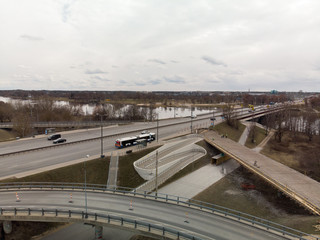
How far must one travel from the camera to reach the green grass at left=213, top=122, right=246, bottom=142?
66.0m

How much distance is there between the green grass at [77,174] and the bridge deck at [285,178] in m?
24.4

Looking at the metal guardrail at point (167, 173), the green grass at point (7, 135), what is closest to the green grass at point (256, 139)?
the metal guardrail at point (167, 173)

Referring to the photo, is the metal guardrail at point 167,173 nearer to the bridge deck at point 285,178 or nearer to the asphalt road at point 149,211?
the asphalt road at point 149,211

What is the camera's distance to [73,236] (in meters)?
26.3

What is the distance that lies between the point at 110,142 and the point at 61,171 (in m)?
15.0

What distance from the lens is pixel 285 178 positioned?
3177 centimetres

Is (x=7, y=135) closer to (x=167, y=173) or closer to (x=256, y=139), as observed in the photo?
(x=167, y=173)

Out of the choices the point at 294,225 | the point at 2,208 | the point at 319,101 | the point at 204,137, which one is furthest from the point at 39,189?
the point at 319,101

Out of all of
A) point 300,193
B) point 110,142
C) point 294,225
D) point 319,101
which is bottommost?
point 294,225

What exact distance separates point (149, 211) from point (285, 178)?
72.6 ft

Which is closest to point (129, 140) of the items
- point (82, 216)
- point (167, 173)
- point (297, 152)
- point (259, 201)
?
point (167, 173)

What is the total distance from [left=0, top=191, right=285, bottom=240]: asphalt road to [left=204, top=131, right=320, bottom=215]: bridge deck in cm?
1026

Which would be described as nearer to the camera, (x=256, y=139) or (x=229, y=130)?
(x=256, y=139)

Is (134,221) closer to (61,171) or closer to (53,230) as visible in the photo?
(53,230)
